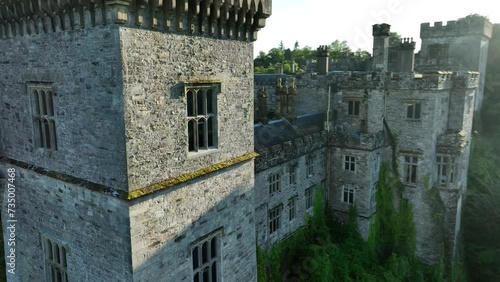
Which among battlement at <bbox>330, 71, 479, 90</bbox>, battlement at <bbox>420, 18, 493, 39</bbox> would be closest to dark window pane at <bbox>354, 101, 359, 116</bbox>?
battlement at <bbox>330, 71, 479, 90</bbox>

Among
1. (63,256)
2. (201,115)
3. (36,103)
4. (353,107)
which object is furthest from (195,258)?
(353,107)

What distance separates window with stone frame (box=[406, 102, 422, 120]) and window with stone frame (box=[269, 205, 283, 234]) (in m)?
9.35

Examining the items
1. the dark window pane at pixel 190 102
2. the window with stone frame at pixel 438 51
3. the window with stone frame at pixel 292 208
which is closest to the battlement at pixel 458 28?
the window with stone frame at pixel 438 51

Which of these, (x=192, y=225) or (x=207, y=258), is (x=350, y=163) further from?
(x=192, y=225)

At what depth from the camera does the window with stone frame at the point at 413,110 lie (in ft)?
71.9

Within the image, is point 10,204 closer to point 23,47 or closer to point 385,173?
point 23,47

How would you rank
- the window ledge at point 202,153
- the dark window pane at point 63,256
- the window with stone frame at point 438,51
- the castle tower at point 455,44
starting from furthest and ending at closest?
the castle tower at point 455,44
the window with stone frame at point 438,51
the dark window pane at point 63,256
the window ledge at point 202,153

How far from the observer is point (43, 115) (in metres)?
9.87

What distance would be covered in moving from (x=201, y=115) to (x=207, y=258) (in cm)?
379

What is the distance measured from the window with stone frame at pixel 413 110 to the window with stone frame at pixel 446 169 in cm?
294

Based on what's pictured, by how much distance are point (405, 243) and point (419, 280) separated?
2.17 metres

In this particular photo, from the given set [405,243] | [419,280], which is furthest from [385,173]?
[419,280]

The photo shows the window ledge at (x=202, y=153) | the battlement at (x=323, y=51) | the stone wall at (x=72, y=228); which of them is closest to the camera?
the stone wall at (x=72, y=228)

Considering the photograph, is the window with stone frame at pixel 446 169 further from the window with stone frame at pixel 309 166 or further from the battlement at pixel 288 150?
the window with stone frame at pixel 309 166
